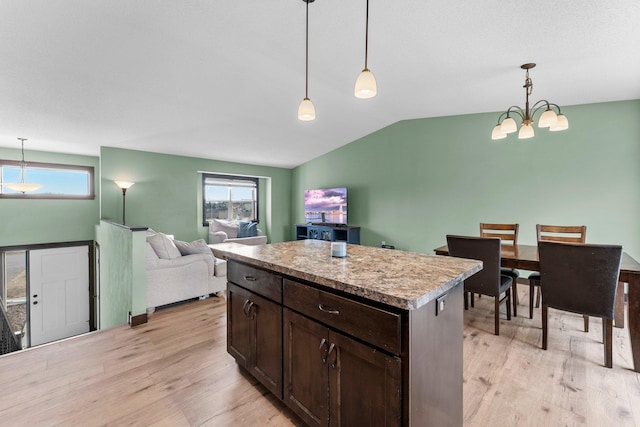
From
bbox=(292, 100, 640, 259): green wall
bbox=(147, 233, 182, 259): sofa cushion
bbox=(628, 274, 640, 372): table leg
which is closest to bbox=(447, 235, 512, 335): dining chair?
bbox=(628, 274, 640, 372): table leg

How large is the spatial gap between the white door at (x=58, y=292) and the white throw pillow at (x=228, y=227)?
93.3 inches

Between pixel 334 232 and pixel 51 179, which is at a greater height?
pixel 51 179

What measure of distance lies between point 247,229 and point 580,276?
5478mm

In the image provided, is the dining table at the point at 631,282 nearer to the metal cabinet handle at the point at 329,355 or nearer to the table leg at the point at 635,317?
the table leg at the point at 635,317

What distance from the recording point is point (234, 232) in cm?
612

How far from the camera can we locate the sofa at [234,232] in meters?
5.87

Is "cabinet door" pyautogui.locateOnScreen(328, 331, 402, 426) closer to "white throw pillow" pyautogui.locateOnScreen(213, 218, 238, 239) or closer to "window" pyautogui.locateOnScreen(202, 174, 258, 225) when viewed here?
"white throw pillow" pyautogui.locateOnScreen(213, 218, 238, 239)

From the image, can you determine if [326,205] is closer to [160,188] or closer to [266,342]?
[160,188]

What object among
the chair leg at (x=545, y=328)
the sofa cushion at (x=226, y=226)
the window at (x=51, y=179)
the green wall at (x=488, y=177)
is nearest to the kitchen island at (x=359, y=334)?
the chair leg at (x=545, y=328)

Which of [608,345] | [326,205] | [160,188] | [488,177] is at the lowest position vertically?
[608,345]

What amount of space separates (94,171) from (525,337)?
Answer: 23.5ft

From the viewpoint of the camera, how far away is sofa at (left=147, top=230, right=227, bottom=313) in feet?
10.1

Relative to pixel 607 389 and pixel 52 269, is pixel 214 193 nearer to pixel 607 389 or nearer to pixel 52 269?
pixel 52 269

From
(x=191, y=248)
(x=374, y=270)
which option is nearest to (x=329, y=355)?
(x=374, y=270)
